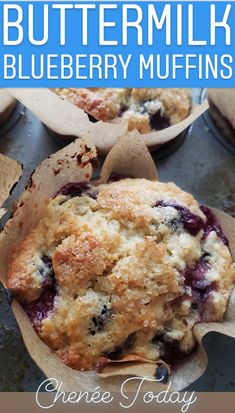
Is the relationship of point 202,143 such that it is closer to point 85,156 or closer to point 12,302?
point 85,156

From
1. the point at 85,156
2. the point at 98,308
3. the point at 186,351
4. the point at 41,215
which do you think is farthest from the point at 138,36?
the point at 186,351

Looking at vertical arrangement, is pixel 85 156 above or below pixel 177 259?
above

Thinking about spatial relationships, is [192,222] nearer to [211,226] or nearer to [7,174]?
[211,226]

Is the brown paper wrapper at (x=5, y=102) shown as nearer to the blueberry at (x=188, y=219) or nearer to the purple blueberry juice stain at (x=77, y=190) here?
the purple blueberry juice stain at (x=77, y=190)

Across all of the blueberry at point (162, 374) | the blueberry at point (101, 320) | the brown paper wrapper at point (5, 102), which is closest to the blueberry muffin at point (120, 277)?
the blueberry at point (101, 320)

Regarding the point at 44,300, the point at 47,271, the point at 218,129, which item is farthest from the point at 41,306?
the point at 218,129

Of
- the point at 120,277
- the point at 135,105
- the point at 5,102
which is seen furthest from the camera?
the point at 135,105
